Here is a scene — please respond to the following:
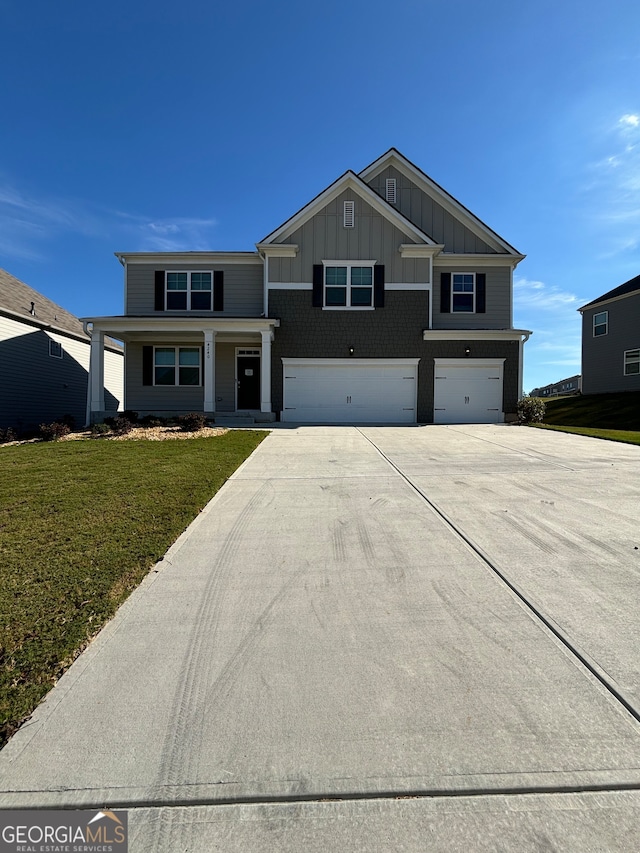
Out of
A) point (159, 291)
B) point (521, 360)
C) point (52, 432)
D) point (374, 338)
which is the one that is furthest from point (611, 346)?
point (52, 432)

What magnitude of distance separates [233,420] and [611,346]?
21821 millimetres

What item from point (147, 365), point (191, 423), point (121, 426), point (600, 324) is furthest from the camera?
point (600, 324)

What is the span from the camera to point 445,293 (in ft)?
55.5

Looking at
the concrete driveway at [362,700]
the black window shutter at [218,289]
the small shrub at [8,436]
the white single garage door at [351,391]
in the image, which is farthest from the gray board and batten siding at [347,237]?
the concrete driveway at [362,700]

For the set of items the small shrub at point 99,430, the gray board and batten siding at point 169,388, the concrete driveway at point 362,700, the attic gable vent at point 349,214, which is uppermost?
the attic gable vent at point 349,214

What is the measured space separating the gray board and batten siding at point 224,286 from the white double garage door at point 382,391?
312 centimetres

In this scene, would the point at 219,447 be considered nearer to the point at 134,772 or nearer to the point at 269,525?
the point at 269,525

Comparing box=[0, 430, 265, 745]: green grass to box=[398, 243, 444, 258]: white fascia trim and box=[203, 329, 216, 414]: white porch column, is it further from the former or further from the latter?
box=[398, 243, 444, 258]: white fascia trim

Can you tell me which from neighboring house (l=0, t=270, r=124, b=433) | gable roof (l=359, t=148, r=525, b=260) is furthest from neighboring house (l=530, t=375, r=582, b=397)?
neighboring house (l=0, t=270, r=124, b=433)

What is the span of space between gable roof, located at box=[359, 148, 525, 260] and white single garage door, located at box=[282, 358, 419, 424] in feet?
20.5

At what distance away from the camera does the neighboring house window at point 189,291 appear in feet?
55.1

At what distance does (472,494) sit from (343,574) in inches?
111

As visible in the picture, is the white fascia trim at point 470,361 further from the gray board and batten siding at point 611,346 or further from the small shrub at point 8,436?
the small shrub at point 8,436

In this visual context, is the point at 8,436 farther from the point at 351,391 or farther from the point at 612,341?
the point at 612,341
